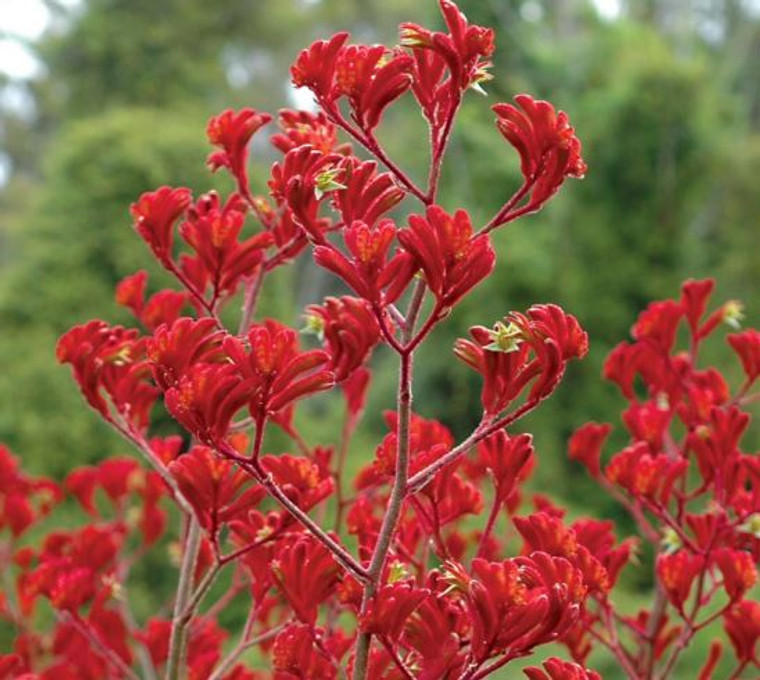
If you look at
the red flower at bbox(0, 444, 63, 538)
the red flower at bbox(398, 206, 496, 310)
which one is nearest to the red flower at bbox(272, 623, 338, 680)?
the red flower at bbox(398, 206, 496, 310)

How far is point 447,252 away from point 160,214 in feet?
0.95

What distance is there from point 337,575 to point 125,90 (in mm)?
4911

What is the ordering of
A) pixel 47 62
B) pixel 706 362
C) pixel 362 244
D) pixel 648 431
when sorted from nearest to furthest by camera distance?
pixel 362 244 < pixel 648 431 < pixel 706 362 < pixel 47 62

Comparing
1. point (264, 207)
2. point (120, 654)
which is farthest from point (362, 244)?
point (120, 654)

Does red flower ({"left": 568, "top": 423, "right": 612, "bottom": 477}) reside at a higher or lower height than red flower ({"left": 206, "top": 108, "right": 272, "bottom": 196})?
lower

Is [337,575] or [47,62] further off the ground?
[47,62]

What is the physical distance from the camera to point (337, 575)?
1.97 ft

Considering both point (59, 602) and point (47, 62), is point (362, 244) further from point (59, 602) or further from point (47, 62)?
point (47, 62)

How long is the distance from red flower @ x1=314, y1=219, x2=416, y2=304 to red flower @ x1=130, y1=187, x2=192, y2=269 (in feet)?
0.74

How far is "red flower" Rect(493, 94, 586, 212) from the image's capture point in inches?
21.3

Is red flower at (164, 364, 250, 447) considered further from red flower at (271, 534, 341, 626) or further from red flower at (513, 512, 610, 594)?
red flower at (513, 512, 610, 594)

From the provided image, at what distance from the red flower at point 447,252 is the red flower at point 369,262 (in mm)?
12

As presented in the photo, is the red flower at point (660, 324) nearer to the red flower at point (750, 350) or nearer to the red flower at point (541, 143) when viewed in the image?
the red flower at point (750, 350)

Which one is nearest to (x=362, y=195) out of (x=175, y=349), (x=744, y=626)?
(x=175, y=349)
